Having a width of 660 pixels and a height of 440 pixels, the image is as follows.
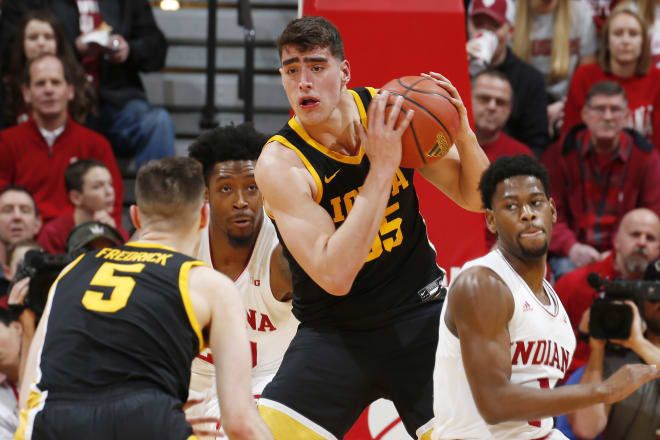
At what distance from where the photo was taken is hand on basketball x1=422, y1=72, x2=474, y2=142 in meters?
3.82

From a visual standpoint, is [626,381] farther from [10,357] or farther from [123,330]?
[10,357]

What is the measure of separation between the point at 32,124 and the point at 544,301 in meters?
4.53

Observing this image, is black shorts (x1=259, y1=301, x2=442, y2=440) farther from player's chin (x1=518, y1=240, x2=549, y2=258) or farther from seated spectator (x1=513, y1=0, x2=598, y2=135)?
seated spectator (x1=513, y1=0, x2=598, y2=135)

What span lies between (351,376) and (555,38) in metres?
4.62

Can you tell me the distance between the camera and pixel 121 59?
746 cm

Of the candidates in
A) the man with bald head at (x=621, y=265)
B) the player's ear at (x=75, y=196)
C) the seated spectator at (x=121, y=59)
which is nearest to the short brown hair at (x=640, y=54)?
the man with bald head at (x=621, y=265)

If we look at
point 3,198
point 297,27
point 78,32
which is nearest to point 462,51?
point 297,27

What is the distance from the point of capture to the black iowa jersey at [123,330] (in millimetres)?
3104

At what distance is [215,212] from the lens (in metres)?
4.71

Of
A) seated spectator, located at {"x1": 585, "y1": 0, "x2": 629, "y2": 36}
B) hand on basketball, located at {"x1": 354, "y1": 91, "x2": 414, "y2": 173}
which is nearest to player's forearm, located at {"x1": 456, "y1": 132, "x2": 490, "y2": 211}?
hand on basketball, located at {"x1": 354, "y1": 91, "x2": 414, "y2": 173}

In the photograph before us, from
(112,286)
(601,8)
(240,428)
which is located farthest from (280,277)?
(601,8)

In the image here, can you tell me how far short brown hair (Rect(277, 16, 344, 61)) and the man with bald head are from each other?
9.18 ft

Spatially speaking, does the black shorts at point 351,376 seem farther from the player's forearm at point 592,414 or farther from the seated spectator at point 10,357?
the seated spectator at point 10,357

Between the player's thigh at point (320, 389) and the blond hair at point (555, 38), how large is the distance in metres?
4.47
